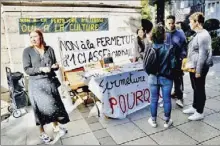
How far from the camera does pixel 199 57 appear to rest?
395cm

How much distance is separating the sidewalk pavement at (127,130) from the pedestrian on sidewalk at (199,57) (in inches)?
14.4

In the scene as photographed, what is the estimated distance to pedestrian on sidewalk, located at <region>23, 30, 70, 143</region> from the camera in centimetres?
356

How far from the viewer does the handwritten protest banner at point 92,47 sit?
5574mm

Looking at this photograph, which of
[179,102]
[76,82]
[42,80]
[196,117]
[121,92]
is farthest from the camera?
[76,82]

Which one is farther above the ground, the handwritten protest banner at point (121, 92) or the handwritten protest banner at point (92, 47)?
the handwritten protest banner at point (92, 47)

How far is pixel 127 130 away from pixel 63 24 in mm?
3436

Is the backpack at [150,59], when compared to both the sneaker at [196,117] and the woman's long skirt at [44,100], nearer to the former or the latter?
the sneaker at [196,117]

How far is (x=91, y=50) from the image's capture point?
19.8 ft

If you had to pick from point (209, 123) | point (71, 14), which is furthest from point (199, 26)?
point (71, 14)

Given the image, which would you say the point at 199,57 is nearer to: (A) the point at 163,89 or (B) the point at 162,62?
(B) the point at 162,62

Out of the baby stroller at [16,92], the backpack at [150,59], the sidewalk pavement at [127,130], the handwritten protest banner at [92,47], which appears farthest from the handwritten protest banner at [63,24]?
the backpack at [150,59]

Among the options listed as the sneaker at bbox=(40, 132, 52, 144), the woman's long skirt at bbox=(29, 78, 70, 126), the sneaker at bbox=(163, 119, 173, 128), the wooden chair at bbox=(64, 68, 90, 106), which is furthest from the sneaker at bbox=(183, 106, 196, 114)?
the sneaker at bbox=(40, 132, 52, 144)

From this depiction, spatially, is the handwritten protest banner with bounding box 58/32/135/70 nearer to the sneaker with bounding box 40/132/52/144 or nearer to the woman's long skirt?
the woman's long skirt

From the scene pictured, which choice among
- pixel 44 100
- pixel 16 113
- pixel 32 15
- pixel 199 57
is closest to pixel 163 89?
pixel 199 57
